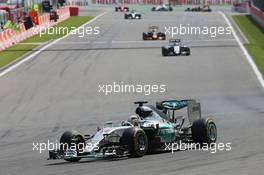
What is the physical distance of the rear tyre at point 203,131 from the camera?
651 inches

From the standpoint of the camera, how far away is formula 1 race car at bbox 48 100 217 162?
15023 mm

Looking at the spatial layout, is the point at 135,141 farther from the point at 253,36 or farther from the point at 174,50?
the point at 253,36

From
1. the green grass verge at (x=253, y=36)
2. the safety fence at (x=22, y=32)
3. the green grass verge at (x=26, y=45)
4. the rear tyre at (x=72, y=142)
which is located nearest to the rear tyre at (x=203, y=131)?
the rear tyre at (x=72, y=142)

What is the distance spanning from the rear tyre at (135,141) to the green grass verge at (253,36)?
21261 mm

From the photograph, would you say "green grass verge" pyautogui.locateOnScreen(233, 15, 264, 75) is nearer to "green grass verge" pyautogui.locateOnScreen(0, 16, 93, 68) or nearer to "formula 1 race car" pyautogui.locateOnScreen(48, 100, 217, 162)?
"green grass verge" pyautogui.locateOnScreen(0, 16, 93, 68)

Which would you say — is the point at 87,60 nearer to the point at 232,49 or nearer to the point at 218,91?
the point at 232,49

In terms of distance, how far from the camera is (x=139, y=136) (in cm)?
1520

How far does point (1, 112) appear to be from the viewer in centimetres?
2547

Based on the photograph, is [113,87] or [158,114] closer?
[158,114]

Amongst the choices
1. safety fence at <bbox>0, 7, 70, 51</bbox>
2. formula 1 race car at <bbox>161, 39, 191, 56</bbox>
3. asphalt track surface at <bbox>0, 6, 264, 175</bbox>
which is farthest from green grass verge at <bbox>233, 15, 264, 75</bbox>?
safety fence at <bbox>0, 7, 70, 51</bbox>

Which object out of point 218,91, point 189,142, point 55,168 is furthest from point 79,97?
point 55,168

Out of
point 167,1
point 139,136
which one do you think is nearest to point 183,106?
point 139,136

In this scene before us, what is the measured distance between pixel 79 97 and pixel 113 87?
10.1 ft

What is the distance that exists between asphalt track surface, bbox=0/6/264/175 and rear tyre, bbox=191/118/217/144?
50 cm
